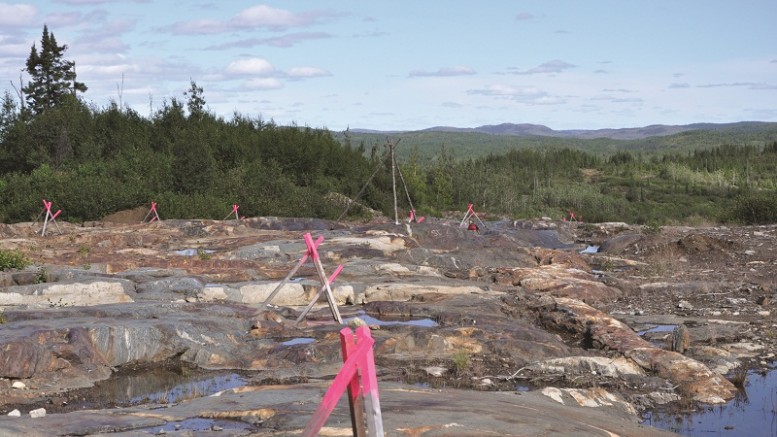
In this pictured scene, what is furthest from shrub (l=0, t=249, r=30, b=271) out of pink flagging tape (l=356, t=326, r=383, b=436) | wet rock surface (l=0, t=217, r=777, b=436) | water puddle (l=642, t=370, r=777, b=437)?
pink flagging tape (l=356, t=326, r=383, b=436)

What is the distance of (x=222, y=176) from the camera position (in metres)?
45.4

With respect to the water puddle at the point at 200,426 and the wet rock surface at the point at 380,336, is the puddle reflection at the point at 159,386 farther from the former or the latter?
the water puddle at the point at 200,426

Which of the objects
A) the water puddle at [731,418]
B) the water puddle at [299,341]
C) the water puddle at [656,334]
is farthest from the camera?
the water puddle at [656,334]

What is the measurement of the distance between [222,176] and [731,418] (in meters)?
35.3

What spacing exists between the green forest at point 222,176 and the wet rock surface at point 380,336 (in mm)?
8381

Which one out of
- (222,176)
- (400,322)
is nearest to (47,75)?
(222,176)

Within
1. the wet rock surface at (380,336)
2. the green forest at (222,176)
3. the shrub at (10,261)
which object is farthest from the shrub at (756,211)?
the shrub at (10,261)

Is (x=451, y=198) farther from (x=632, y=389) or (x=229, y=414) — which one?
(x=229, y=414)

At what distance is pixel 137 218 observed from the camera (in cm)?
3756

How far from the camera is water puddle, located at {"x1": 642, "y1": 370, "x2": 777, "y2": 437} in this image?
1216cm

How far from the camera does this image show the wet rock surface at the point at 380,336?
1036 centimetres

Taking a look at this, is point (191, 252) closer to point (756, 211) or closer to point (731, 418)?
point (731, 418)

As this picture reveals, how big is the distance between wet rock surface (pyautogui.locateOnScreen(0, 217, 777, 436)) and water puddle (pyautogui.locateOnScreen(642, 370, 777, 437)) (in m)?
0.30

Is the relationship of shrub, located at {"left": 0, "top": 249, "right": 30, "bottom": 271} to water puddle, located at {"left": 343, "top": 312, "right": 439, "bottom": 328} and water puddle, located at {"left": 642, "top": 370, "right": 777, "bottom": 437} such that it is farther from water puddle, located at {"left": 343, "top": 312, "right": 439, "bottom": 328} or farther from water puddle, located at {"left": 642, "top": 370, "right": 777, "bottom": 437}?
water puddle, located at {"left": 642, "top": 370, "right": 777, "bottom": 437}
